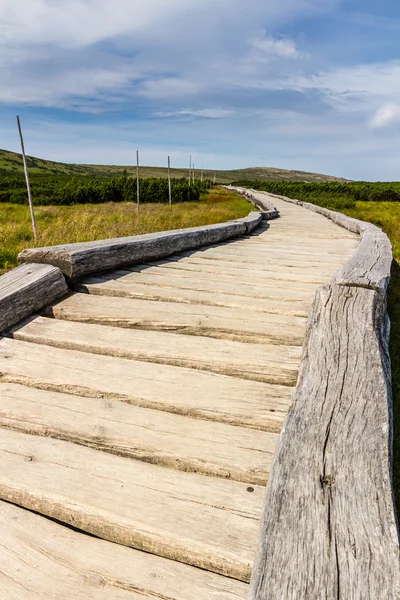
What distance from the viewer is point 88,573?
1.27 metres

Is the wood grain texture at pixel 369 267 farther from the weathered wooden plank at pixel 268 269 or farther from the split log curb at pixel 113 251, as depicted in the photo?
the split log curb at pixel 113 251

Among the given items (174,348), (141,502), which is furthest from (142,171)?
(141,502)

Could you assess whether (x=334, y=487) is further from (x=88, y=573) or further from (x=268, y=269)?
(x=268, y=269)

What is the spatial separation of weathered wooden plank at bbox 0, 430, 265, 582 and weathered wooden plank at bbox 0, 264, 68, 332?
1.10 m

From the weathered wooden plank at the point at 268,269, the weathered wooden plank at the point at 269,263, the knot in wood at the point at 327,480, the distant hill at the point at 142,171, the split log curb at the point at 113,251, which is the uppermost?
the split log curb at the point at 113,251

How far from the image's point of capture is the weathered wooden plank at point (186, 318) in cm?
261

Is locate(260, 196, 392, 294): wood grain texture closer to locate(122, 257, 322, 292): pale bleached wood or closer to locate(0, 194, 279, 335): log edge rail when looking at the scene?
locate(122, 257, 322, 292): pale bleached wood

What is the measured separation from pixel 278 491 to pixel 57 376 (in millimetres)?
1396

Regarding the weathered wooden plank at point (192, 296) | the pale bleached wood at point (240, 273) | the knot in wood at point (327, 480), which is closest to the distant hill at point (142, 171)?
the pale bleached wood at point (240, 273)

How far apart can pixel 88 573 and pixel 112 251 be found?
2.91m

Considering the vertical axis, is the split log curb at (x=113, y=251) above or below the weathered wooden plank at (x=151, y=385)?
above

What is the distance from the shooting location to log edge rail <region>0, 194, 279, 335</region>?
8.84 feet

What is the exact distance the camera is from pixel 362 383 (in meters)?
1.77

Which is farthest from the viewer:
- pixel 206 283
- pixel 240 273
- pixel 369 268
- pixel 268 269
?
pixel 268 269
